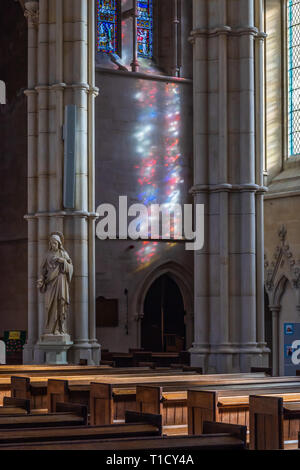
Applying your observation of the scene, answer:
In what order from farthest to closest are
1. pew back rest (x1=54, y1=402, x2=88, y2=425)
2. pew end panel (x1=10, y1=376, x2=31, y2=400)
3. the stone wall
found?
the stone wall
pew end panel (x1=10, y1=376, x2=31, y2=400)
pew back rest (x1=54, y1=402, x2=88, y2=425)

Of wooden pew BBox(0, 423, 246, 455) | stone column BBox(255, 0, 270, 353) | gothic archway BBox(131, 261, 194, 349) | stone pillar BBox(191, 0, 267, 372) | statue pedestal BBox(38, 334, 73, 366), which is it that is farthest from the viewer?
gothic archway BBox(131, 261, 194, 349)

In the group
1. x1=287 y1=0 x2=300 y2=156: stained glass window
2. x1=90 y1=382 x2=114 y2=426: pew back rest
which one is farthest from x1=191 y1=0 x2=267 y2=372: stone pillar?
x1=287 y1=0 x2=300 y2=156: stained glass window

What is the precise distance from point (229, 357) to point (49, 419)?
26.3ft

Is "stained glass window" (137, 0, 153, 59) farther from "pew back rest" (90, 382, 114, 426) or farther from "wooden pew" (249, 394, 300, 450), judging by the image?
"wooden pew" (249, 394, 300, 450)

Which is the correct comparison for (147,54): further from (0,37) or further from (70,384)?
(70,384)

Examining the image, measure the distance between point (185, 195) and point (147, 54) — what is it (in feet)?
14.2

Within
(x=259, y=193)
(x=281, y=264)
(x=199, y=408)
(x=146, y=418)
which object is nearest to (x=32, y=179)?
(x=259, y=193)

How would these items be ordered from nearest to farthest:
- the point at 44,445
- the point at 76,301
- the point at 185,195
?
the point at 44,445 < the point at 76,301 < the point at 185,195

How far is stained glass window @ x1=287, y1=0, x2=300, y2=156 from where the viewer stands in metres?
26.1

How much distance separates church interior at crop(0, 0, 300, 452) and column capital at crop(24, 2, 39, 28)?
3 cm

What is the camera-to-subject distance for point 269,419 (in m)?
7.89

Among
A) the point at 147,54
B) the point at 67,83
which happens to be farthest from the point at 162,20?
the point at 67,83

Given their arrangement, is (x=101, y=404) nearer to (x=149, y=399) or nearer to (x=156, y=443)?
(x=149, y=399)
